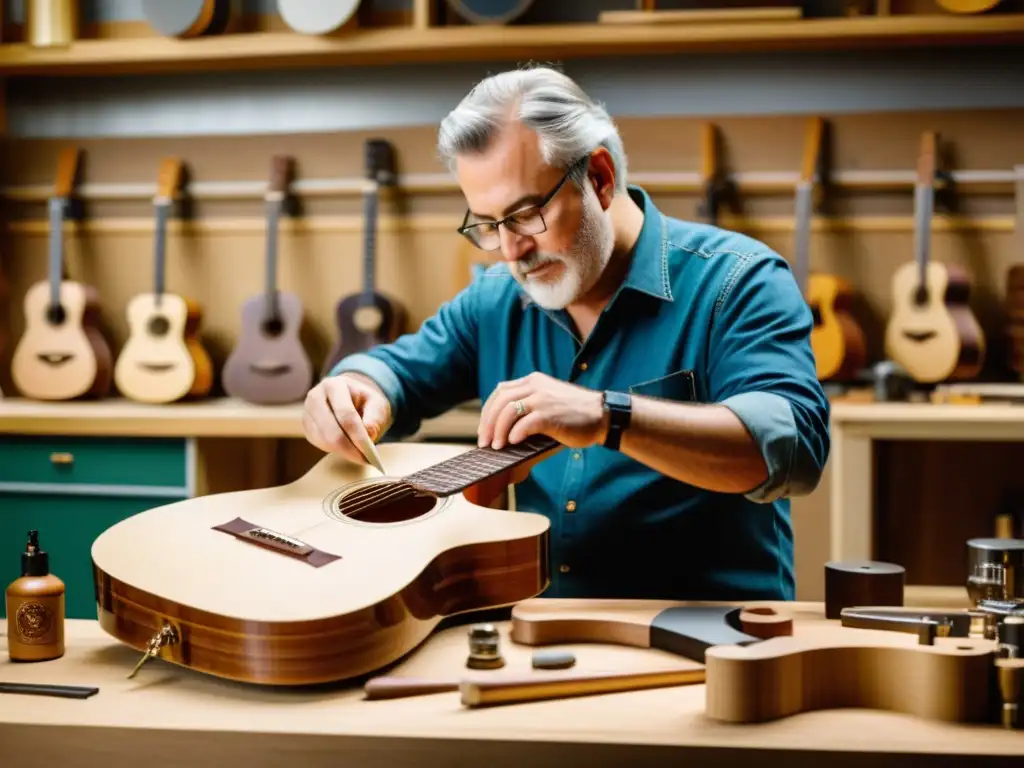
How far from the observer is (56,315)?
12.0 ft

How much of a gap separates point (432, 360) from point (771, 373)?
2.15ft

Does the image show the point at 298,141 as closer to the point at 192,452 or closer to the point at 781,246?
the point at 192,452

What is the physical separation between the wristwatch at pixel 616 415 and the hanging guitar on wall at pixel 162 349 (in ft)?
8.15

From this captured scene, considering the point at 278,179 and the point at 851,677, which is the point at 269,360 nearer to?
the point at 278,179

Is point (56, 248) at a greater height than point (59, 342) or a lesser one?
greater

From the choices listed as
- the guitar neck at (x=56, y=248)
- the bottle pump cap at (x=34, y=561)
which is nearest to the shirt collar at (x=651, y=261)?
the bottle pump cap at (x=34, y=561)

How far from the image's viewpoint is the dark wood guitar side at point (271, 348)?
11.4ft

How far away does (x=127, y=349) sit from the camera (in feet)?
11.7

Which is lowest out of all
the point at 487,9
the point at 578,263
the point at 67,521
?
the point at 67,521

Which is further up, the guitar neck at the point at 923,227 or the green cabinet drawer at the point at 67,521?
the guitar neck at the point at 923,227

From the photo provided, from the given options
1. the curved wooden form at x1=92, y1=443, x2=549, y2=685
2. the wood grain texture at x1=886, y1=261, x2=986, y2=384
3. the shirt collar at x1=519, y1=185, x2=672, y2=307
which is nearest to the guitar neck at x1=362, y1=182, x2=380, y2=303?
the wood grain texture at x1=886, y1=261, x2=986, y2=384

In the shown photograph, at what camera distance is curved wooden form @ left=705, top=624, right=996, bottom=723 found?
93 cm

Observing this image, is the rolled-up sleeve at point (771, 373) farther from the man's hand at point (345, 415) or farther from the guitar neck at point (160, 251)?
the guitar neck at point (160, 251)

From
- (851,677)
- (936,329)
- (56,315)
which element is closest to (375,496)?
(851,677)
